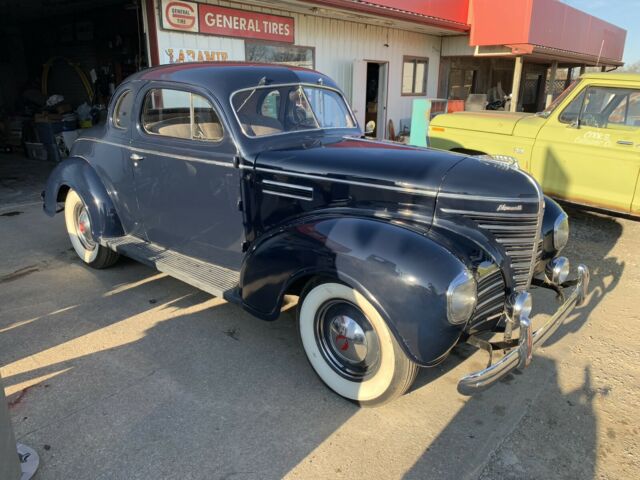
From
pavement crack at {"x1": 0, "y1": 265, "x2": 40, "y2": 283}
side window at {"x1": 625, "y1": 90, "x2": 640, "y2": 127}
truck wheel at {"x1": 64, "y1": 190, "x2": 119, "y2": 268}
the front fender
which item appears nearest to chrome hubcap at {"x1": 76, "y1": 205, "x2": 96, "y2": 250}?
truck wheel at {"x1": 64, "y1": 190, "x2": 119, "y2": 268}

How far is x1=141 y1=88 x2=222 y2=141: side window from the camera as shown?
11.7 feet

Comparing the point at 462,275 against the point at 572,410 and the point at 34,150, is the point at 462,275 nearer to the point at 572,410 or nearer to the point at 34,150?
the point at 572,410

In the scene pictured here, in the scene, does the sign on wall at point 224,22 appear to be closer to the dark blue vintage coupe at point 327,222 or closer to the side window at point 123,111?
the side window at point 123,111

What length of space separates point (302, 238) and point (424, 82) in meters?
12.3

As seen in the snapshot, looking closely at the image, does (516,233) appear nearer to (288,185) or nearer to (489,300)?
(489,300)

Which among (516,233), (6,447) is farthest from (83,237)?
(516,233)

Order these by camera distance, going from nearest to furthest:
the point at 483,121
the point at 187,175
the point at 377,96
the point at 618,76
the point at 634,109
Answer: the point at 187,175 < the point at 634,109 < the point at 618,76 < the point at 483,121 < the point at 377,96

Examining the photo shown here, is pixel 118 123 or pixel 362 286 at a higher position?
pixel 118 123

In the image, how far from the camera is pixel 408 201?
2779mm

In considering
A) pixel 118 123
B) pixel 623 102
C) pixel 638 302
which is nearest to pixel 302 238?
pixel 118 123

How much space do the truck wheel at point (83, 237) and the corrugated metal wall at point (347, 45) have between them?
3652 millimetres

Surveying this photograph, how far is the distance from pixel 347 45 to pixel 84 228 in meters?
8.15

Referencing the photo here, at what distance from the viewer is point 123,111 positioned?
164 inches

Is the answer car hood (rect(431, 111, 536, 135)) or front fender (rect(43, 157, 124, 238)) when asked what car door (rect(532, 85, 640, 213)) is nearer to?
car hood (rect(431, 111, 536, 135))
